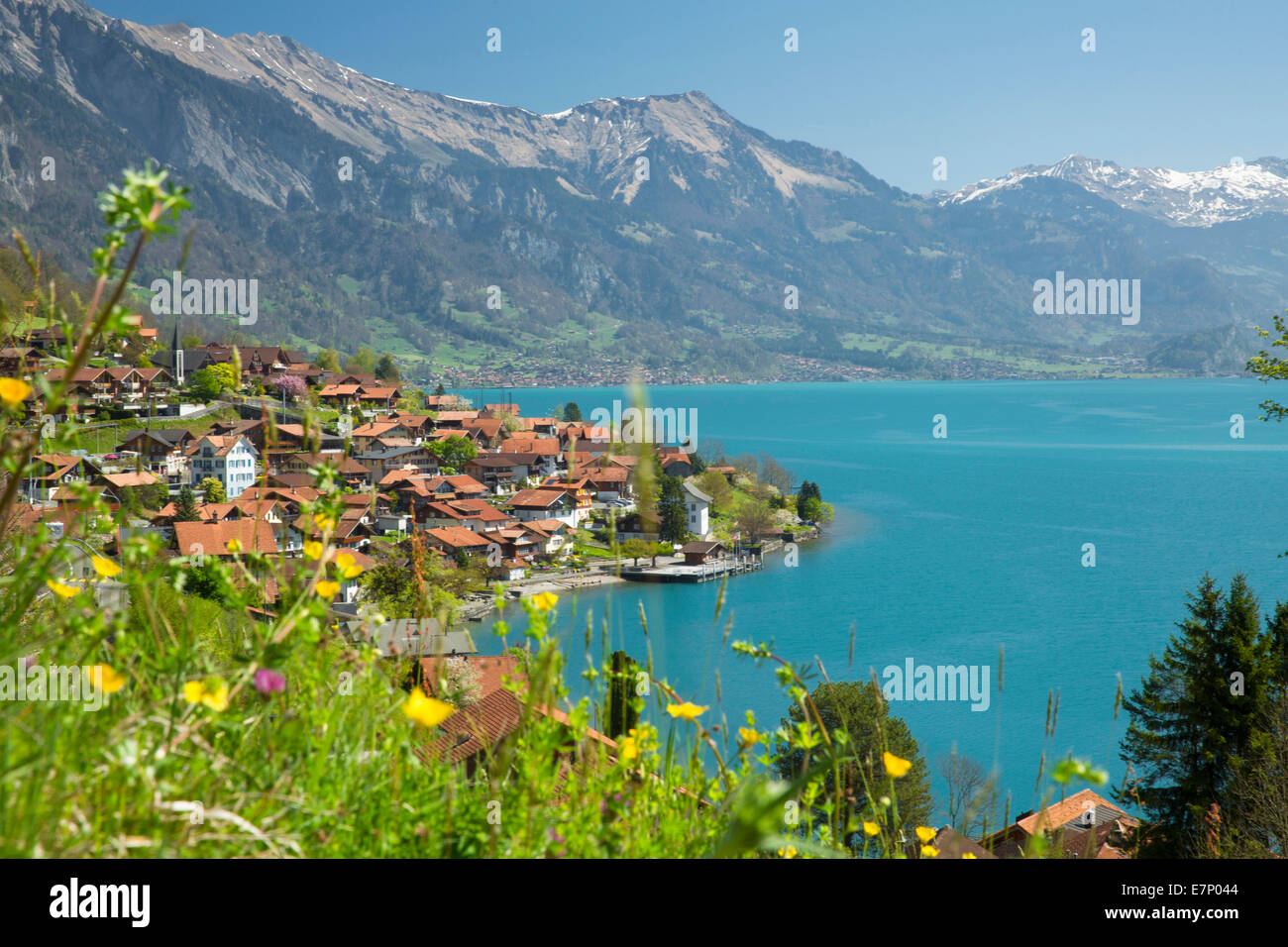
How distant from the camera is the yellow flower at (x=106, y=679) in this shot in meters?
1.06

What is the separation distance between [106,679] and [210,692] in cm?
17

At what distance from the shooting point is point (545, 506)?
44969mm

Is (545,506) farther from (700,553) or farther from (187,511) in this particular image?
(187,511)

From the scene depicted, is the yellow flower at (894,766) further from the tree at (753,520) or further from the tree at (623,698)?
the tree at (753,520)

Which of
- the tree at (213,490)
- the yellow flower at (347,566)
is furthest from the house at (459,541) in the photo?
the yellow flower at (347,566)

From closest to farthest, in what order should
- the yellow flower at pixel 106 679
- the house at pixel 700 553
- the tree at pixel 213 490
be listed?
1. the yellow flower at pixel 106 679
2. the tree at pixel 213 490
3. the house at pixel 700 553

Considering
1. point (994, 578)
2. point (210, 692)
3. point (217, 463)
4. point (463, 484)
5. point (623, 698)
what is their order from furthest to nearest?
point (463, 484), point (994, 578), point (217, 463), point (623, 698), point (210, 692)

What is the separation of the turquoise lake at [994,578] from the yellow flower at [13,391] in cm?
74

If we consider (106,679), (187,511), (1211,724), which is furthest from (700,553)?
(106,679)

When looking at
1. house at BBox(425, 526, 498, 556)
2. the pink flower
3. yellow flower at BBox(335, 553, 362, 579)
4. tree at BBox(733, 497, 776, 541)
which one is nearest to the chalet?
tree at BBox(733, 497, 776, 541)

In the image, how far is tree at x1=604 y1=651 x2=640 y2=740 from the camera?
5.26 ft

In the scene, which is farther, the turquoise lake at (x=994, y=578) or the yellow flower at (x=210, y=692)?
the turquoise lake at (x=994, y=578)

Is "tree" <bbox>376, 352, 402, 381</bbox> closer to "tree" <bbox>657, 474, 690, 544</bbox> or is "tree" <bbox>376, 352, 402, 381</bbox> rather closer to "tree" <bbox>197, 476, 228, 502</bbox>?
"tree" <bbox>657, 474, 690, 544</bbox>
